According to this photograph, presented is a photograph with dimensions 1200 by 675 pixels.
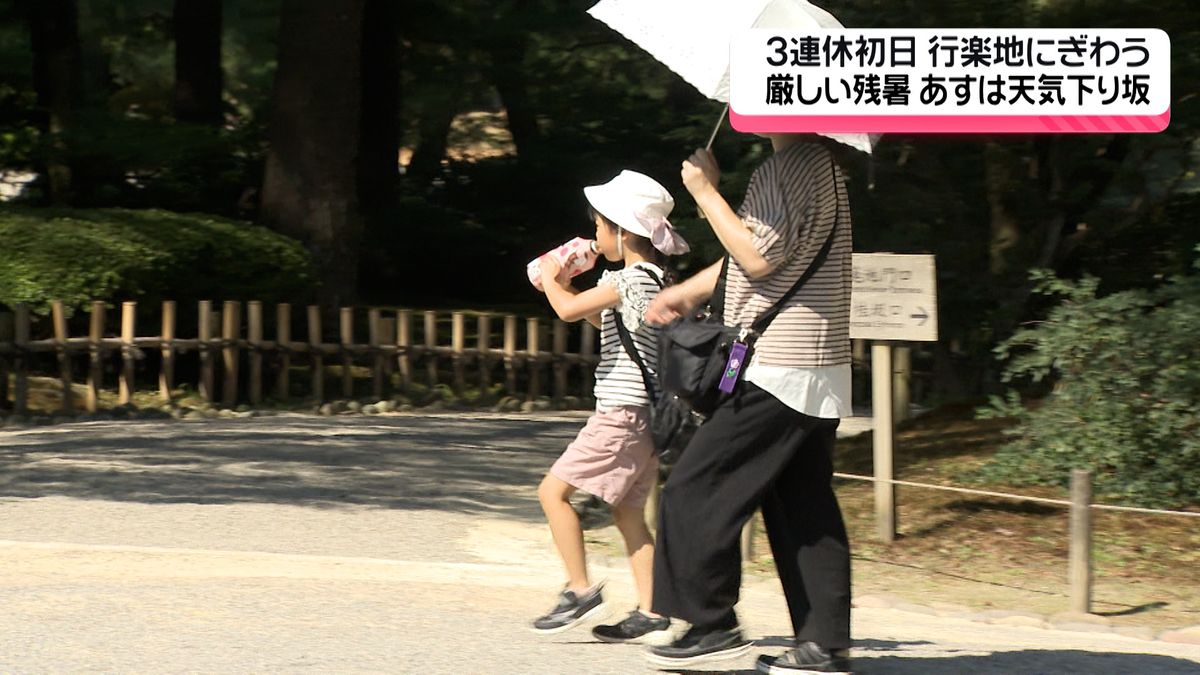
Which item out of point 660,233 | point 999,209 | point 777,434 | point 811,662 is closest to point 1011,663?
point 811,662

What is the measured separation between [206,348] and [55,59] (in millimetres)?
6905

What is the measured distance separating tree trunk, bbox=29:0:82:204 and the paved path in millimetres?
8182

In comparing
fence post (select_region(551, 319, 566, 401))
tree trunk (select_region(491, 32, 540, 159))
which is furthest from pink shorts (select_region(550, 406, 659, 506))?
tree trunk (select_region(491, 32, 540, 159))

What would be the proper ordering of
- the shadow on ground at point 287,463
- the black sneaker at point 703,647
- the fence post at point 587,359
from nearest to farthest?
the black sneaker at point 703,647 → the shadow on ground at point 287,463 → the fence post at point 587,359

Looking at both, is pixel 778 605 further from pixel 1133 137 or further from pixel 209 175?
pixel 209 175

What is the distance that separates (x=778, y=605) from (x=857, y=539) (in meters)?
1.68

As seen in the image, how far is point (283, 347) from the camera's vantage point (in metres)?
15.1

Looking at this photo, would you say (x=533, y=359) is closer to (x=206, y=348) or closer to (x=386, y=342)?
(x=386, y=342)

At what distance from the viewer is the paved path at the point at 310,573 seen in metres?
5.80

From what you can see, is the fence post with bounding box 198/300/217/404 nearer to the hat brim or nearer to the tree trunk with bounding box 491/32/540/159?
the tree trunk with bounding box 491/32/540/159

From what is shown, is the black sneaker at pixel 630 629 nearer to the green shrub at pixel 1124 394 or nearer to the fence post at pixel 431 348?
the green shrub at pixel 1124 394

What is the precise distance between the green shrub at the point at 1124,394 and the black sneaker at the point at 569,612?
4.06 meters

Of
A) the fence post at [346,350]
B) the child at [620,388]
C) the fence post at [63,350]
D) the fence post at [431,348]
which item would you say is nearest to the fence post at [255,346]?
the fence post at [346,350]
